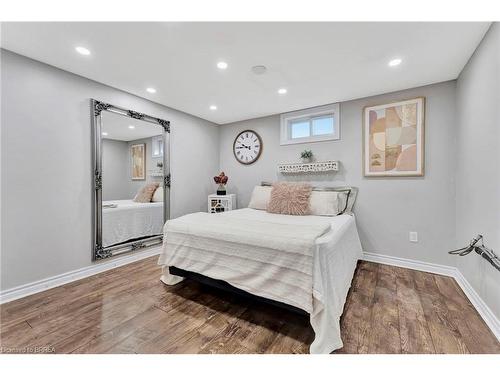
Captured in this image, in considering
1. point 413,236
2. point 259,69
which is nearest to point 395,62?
point 259,69

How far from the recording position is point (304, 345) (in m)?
1.39

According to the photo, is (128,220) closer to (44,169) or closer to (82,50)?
(44,169)

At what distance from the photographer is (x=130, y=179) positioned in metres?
2.92

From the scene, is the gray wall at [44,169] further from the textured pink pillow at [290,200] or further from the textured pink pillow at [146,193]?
the textured pink pillow at [290,200]

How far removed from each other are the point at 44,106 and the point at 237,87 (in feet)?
6.64

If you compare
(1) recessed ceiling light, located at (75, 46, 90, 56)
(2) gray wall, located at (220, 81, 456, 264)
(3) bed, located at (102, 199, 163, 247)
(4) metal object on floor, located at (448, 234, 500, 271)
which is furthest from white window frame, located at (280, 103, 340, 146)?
(1) recessed ceiling light, located at (75, 46, 90, 56)

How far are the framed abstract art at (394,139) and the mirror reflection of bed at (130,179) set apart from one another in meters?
3.02

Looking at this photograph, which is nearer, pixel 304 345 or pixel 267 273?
pixel 304 345

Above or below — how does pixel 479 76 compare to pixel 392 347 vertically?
above

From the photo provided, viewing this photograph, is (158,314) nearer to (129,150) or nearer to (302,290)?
(302,290)

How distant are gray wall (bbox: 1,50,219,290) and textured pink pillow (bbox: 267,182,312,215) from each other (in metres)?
2.29

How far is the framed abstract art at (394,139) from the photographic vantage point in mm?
2619
